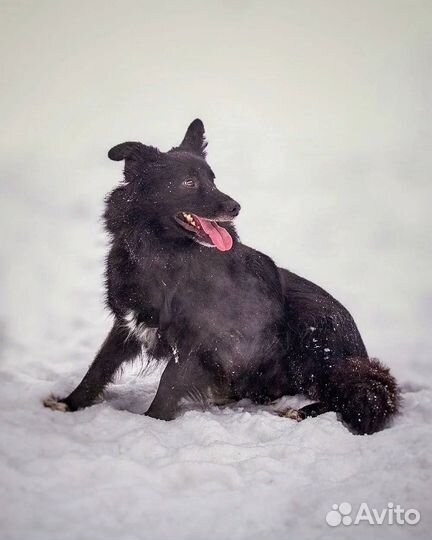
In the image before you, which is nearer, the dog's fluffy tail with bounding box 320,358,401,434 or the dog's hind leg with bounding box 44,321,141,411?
the dog's fluffy tail with bounding box 320,358,401,434

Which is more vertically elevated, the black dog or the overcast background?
the overcast background

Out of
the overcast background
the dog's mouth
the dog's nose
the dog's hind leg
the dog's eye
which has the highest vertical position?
the overcast background

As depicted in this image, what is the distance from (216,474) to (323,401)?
1240 millimetres

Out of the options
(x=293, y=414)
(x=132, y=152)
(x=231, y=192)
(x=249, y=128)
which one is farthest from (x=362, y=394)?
(x=249, y=128)

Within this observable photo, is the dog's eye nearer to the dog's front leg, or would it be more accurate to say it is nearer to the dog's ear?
the dog's ear

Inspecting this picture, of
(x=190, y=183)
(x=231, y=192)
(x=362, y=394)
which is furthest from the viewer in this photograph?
(x=231, y=192)

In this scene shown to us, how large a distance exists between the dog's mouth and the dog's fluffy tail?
41.4 inches

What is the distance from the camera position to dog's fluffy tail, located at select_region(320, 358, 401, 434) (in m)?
3.09

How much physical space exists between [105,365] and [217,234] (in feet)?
3.79

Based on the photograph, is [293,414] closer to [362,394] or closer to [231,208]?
[362,394]

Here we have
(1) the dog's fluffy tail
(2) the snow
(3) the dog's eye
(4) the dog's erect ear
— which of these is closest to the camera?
(2) the snow

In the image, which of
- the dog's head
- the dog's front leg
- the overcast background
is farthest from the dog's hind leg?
the overcast background

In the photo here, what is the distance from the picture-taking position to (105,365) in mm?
3623

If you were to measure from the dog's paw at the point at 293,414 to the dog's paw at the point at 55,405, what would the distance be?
4.39 feet
